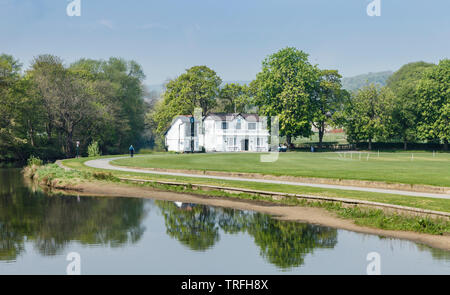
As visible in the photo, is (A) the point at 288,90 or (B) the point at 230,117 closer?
(A) the point at 288,90

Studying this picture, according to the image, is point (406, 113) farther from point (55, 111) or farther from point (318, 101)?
point (55, 111)

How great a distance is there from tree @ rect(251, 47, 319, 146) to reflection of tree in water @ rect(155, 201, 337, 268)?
64695 mm

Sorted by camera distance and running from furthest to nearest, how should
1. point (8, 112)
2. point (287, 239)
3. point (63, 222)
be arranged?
point (8, 112)
point (63, 222)
point (287, 239)

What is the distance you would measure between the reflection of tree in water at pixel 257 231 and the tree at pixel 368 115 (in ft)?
250

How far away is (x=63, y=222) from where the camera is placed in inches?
960

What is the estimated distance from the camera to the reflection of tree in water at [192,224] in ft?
65.5

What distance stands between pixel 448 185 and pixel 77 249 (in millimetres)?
22360

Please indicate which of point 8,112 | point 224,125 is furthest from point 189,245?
point 224,125

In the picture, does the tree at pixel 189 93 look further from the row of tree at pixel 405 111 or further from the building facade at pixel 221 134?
the row of tree at pixel 405 111

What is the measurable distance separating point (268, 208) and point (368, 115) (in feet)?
265

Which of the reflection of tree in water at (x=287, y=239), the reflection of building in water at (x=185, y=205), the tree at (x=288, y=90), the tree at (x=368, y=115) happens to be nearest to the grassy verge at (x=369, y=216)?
the reflection of tree in water at (x=287, y=239)
